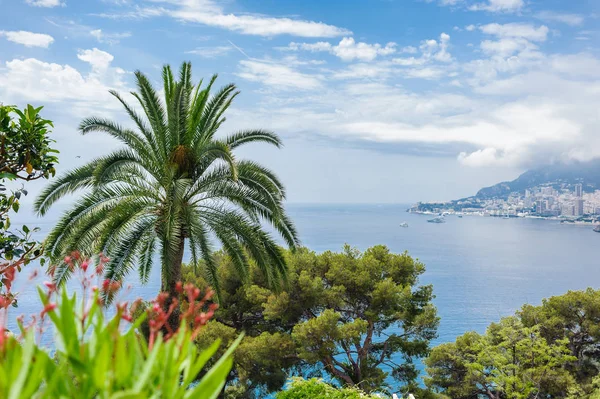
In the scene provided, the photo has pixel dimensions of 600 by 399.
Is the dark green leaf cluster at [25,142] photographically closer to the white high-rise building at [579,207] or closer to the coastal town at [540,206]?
the coastal town at [540,206]

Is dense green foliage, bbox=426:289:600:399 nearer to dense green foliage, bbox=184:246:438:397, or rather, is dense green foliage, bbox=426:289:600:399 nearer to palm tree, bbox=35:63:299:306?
dense green foliage, bbox=184:246:438:397

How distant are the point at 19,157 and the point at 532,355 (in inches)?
507

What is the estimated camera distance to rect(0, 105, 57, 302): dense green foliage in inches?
172

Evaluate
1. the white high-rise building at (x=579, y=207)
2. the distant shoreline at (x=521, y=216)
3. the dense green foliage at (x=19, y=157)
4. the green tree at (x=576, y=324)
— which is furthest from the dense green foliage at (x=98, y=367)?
the white high-rise building at (x=579, y=207)

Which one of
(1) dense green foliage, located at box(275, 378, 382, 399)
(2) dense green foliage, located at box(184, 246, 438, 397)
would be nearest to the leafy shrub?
(1) dense green foliage, located at box(275, 378, 382, 399)

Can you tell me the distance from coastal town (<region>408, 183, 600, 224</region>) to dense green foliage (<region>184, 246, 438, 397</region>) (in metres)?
99.2

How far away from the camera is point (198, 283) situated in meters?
14.7

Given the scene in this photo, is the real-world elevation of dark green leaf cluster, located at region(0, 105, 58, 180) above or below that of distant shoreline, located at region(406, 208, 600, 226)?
above

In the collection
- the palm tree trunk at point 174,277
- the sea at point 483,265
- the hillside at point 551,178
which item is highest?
the hillside at point 551,178

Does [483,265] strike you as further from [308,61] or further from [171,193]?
[171,193]

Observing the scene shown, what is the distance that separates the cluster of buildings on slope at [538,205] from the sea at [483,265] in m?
18.2

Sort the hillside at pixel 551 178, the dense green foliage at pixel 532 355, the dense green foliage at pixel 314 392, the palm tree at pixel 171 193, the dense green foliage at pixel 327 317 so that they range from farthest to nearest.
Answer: the hillside at pixel 551 178 → the dense green foliage at pixel 327 317 → the dense green foliage at pixel 532 355 → the palm tree at pixel 171 193 → the dense green foliage at pixel 314 392

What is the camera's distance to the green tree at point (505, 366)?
40.5 ft

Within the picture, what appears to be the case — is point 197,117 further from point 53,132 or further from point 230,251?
point 53,132
